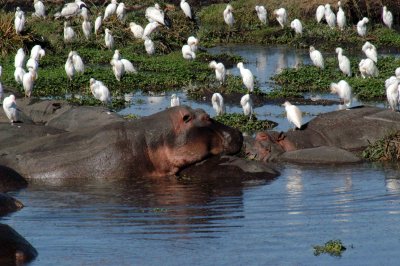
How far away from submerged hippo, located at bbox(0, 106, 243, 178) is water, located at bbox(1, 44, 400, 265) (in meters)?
0.17

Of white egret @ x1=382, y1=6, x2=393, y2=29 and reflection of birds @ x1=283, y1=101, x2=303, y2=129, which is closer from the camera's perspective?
reflection of birds @ x1=283, y1=101, x2=303, y2=129

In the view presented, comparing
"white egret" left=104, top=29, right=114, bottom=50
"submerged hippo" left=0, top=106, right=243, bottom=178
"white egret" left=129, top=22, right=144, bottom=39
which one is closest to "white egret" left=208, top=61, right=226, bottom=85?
"white egret" left=104, top=29, right=114, bottom=50

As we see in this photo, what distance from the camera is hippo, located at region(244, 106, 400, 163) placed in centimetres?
1628

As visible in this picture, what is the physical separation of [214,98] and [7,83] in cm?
683

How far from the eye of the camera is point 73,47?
33375 millimetres

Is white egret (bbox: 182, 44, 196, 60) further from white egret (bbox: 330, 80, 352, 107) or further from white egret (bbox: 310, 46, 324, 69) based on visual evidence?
white egret (bbox: 330, 80, 352, 107)

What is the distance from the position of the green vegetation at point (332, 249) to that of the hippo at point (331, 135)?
5618 millimetres

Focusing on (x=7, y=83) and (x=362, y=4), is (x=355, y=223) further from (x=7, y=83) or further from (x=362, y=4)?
(x=362, y=4)

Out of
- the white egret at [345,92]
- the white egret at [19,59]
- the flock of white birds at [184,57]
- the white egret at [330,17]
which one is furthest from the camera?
A: the white egret at [330,17]

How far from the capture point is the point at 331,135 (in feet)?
55.7

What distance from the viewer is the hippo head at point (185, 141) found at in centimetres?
1395

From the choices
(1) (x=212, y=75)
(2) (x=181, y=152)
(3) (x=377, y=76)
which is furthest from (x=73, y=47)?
(2) (x=181, y=152)

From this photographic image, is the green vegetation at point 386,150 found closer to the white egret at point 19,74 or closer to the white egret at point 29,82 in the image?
the white egret at point 29,82

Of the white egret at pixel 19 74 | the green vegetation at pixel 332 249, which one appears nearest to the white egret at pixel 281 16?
the white egret at pixel 19 74
